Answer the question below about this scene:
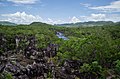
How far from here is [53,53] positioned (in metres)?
102

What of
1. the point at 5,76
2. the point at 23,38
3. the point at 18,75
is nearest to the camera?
the point at 5,76

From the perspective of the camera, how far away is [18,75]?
67562 mm

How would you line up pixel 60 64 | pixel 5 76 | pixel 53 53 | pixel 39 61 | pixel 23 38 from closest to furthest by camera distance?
pixel 5 76, pixel 60 64, pixel 39 61, pixel 53 53, pixel 23 38

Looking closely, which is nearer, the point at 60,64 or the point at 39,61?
the point at 60,64

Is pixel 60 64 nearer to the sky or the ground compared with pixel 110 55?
nearer to the ground

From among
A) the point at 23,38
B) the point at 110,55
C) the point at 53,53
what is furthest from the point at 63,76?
the point at 23,38

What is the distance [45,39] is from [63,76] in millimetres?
54058

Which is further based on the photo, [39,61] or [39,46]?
[39,46]

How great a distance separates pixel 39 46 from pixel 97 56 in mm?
43175

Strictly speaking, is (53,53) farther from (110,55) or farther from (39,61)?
(110,55)

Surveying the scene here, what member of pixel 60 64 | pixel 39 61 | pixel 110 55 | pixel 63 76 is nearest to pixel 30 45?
pixel 39 61

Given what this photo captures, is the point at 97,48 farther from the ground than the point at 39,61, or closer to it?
farther from the ground

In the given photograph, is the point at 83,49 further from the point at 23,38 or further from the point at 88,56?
the point at 23,38

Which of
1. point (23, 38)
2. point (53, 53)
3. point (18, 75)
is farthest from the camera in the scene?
point (23, 38)
